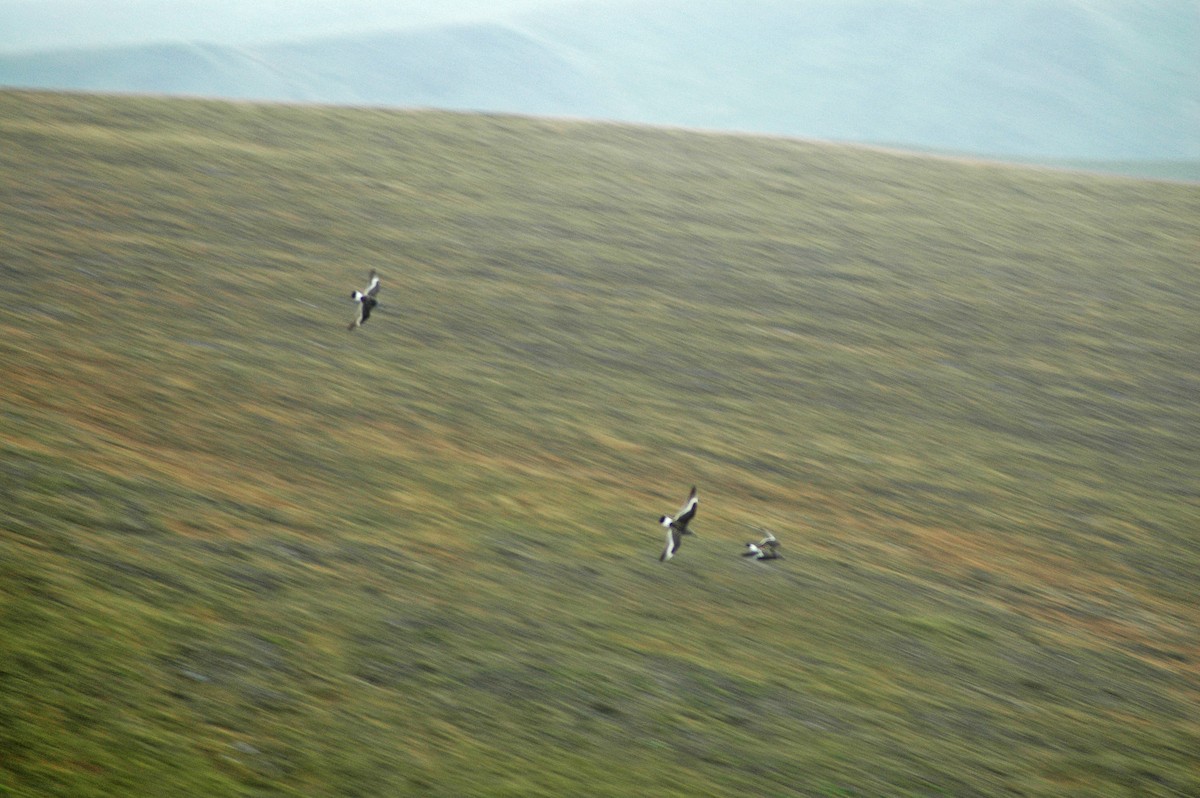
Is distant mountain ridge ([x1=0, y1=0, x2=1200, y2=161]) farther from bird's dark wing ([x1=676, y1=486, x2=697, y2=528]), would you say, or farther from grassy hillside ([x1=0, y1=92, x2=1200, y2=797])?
bird's dark wing ([x1=676, y1=486, x2=697, y2=528])

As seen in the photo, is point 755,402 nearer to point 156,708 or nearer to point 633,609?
point 633,609

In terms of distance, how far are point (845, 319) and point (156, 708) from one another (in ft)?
54.0

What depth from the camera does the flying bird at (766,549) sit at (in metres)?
11.3

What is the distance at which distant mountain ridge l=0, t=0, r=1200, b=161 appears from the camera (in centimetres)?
5469

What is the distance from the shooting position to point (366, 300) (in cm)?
1404

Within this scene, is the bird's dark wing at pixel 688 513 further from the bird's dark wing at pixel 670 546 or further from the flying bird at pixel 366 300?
the flying bird at pixel 366 300

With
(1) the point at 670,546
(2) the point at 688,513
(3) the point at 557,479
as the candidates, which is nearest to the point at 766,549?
(1) the point at 670,546

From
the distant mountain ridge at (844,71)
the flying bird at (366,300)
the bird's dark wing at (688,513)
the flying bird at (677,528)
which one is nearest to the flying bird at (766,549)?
the flying bird at (677,528)

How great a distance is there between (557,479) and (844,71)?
51.3 meters

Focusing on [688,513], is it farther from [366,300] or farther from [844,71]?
[844,71]

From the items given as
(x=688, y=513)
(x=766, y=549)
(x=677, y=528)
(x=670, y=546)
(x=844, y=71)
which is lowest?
(x=670, y=546)

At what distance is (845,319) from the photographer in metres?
21.3

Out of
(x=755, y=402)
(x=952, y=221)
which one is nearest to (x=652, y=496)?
(x=755, y=402)

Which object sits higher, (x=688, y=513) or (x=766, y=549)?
(x=688, y=513)
